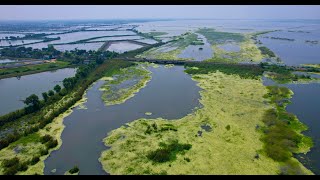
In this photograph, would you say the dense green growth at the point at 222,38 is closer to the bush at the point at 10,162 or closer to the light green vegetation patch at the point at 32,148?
the light green vegetation patch at the point at 32,148

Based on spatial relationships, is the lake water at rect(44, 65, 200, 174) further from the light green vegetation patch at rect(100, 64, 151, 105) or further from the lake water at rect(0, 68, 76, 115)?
the lake water at rect(0, 68, 76, 115)

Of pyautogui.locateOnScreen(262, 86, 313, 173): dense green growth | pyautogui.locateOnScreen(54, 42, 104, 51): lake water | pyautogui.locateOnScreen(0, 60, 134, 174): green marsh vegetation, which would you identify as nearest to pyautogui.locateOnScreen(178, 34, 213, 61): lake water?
pyautogui.locateOnScreen(54, 42, 104, 51): lake water

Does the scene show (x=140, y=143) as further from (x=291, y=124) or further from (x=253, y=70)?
(x=253, y=70)

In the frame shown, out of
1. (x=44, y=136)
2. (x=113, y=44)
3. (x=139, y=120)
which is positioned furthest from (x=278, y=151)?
(x=113, y=44)

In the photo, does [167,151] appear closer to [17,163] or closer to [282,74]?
[17,163]

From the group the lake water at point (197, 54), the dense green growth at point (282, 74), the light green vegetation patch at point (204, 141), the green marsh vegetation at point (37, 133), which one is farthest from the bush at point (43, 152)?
the lake water at point (197, 54)
